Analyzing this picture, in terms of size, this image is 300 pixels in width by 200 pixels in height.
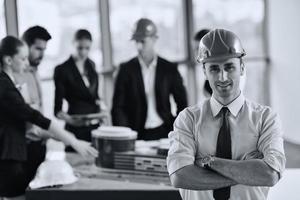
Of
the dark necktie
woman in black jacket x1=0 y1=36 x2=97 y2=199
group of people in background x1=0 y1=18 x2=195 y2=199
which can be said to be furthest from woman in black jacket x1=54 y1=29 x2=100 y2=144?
the dark necktie

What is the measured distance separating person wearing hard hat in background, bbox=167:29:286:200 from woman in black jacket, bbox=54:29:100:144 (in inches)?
59.9

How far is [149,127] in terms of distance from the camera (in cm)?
256

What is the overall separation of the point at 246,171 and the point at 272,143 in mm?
106

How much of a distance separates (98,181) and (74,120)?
617 mm

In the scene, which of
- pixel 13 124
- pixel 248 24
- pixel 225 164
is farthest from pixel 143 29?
pixel 248 24

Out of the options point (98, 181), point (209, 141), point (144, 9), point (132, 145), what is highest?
point (144, 9)

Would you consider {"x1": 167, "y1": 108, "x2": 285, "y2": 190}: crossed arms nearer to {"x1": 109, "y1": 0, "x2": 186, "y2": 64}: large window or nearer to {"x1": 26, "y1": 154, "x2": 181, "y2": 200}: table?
{"x1": 26, "y1": 154, "x2": 181, "y2": 200}: table

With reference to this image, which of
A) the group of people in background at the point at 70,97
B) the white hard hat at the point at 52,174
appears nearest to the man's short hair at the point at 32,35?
the group of people in background at the point at 70,97

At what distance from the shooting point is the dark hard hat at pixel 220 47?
38.3 inches

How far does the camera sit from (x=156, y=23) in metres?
4.95

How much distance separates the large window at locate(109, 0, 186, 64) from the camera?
4.80 m

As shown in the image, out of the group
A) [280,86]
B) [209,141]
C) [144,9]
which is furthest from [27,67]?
[280,86]

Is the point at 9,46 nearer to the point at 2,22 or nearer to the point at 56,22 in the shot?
the point at 2,22

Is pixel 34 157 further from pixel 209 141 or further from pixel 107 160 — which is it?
pixel 209 141
